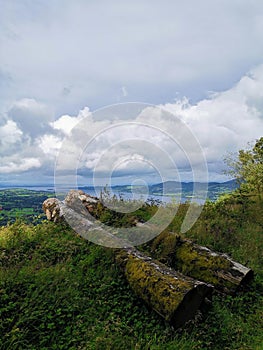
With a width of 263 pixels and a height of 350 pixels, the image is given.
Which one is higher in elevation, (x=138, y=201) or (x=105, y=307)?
(x=138, y=201)

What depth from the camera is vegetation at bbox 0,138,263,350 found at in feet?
15.6

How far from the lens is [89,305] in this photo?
5.62 metres

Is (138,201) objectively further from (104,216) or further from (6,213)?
Answer: (6,213)

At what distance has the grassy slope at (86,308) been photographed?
4.75 meters

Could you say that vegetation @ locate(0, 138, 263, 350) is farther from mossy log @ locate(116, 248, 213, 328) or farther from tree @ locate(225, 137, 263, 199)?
tree @ locate(225, 137, 263, 199)

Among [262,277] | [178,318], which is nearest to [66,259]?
[178,318]

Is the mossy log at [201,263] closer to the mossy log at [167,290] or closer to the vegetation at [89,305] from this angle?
the vegetation at [89,305]

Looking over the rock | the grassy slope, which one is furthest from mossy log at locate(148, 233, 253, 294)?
the rock

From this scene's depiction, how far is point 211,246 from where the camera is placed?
8.98 m

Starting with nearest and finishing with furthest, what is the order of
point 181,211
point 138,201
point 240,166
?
point 138,201 → point 181,211 → point 240,166

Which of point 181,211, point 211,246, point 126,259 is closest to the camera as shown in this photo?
point 126,259

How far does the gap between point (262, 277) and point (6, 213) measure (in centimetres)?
807

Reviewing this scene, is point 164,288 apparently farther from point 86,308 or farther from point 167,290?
point 86,308

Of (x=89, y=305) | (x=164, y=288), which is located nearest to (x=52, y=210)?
(x=89, y=305)
